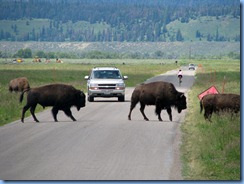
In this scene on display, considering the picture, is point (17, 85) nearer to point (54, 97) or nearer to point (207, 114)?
point (54, 97)

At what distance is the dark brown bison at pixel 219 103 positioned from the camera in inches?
955

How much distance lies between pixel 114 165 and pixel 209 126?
7.96 metres

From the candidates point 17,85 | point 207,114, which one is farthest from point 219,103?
point 17,85

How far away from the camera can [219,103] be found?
974 inches

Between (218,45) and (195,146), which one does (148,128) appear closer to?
(218,45)

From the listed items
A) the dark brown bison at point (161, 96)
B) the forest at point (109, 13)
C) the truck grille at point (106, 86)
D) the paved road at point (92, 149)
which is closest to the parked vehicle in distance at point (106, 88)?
the truck grille at point (106, 86)

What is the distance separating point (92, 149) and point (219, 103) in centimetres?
→ 762

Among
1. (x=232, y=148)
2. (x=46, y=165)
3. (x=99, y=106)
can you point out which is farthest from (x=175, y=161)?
(x=99, y=106)

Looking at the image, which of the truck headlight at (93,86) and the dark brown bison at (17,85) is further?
the dark brown bison at (17,85)

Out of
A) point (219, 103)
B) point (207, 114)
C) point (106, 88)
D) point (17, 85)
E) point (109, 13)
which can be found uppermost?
point (109, 13)

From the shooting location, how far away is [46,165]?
14.9 meters

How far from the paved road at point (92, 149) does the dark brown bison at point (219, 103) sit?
114 cm

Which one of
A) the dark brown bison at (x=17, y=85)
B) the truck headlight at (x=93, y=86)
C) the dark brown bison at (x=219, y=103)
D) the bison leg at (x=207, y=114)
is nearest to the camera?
the dark brown bison at (x=219, y=103)

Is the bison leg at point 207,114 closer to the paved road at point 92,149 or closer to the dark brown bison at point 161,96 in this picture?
the paved road at point 92,149
